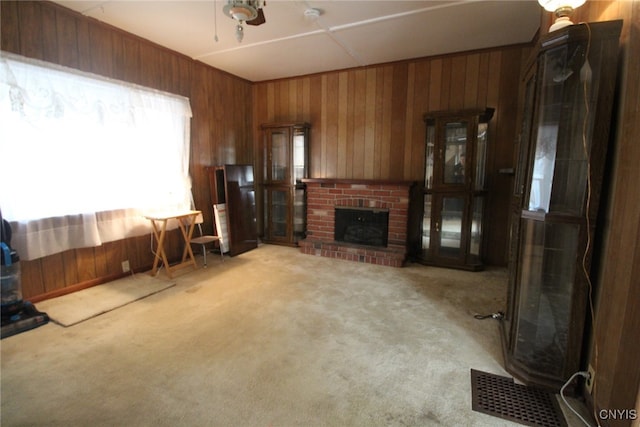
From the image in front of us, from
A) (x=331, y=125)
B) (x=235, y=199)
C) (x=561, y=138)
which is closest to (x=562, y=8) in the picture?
(x=561, y=138)

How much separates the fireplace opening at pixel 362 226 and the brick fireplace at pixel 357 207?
54 mm

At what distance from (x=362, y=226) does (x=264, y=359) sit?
2707 millimetres

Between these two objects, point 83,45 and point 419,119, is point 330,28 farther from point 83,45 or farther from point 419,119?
point 83,45

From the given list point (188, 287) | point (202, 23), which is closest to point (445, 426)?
point (188, 287)

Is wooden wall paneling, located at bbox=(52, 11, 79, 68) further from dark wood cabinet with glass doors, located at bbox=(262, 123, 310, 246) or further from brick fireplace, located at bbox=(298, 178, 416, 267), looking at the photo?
brick fireplace, located at bbox=(298, 178, 416, 267)

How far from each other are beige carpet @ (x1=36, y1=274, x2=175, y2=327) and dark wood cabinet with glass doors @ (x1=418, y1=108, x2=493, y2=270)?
323 cm

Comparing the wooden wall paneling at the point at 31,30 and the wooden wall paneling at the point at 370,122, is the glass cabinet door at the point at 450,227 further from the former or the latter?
the wooden wall paneling at the point at 31,30

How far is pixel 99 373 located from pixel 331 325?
1.53m

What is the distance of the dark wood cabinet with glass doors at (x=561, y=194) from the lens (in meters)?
1.56

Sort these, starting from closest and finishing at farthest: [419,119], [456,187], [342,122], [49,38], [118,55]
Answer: [49,38]
[118,55]
[456,187]
[419,119]
[342,122]

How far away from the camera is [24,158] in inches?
99.0

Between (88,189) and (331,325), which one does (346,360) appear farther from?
(88,189)

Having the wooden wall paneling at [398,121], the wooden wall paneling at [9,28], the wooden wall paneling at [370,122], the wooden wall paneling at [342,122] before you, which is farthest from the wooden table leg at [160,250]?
the wooden wall paneling at [398,121]

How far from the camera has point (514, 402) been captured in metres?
1.63
